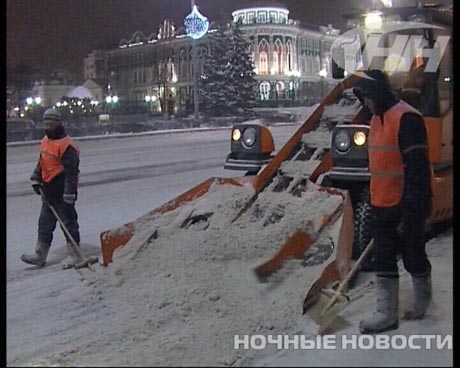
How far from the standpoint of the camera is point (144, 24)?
3.19m

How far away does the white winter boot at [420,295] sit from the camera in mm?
2539

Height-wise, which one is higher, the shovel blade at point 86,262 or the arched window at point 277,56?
the arched window at point 277,56

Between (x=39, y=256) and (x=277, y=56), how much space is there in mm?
1843

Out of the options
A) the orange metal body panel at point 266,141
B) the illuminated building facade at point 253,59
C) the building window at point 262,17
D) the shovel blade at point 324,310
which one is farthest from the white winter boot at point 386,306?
the building window at point 262,17

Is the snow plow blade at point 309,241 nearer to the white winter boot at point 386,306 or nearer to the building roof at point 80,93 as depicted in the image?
the white winter boot at point 386,306

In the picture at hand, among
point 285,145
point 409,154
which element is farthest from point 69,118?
point 409,154

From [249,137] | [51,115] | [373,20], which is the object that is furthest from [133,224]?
[373,20]

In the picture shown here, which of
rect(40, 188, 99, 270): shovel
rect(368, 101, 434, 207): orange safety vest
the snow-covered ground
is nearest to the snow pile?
the snow-covered ground

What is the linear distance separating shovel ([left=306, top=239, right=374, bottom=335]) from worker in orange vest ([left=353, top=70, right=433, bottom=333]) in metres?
0.15

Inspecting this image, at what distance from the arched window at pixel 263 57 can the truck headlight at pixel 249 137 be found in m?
0.57

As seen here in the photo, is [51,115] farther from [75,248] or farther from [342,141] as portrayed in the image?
[342,141]

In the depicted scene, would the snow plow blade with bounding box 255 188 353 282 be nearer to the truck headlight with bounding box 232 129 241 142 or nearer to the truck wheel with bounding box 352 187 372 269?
the truck wheel with bounding box 352 187 372 269

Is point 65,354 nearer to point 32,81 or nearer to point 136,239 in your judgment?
point 136,239

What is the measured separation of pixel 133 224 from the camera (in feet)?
10.8
